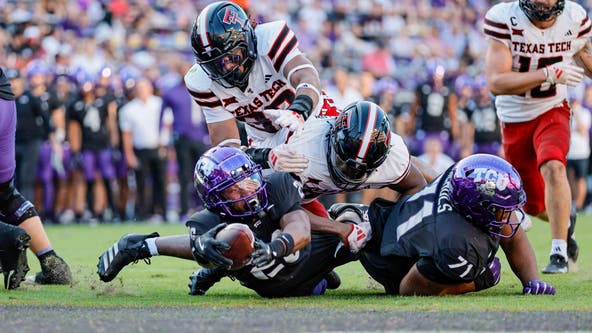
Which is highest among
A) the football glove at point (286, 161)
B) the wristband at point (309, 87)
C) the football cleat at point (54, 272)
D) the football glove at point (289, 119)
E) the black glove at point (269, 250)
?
the wristband at point (309, 87)

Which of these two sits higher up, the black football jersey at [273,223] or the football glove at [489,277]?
the black football jersey at [273,223]

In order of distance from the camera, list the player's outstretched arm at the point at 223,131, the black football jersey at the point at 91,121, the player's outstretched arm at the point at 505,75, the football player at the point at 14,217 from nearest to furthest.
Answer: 1. the football player at the point at 14,217
2. the player's outstretched arm at the point at 223,131
3. the player's outstretched arm at the point at 505,75
4. the black football jersey at the point at 91,121

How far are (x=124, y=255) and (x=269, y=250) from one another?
3.50 feet

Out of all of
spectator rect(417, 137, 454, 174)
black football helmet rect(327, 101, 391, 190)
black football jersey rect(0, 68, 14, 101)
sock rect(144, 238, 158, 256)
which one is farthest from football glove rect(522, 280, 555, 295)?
spectator rect(417, 137, 454, 174)

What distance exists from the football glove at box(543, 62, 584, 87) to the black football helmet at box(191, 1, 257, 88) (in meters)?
2.09

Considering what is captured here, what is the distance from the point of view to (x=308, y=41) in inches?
770

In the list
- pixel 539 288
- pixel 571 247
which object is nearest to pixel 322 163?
pixel 539 288

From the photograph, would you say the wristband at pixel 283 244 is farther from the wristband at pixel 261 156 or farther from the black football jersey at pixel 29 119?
the black football jersey at pixel 29 119

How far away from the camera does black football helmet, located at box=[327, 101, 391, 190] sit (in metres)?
5.79

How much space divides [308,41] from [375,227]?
13.8 metres

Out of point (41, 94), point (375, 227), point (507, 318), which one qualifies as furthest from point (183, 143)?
point (507, 318)

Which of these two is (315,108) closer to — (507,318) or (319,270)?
(319,270)

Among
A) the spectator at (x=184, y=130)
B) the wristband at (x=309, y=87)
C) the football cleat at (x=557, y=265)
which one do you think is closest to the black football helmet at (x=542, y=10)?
the football cleat at (x=557, y=265)

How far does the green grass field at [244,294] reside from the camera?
536 centimetres
